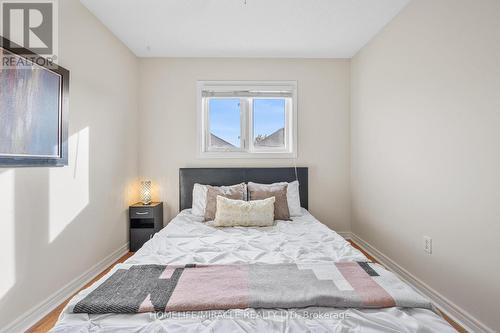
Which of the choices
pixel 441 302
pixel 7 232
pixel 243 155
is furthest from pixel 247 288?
pixel 243 155

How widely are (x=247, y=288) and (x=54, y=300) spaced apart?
1.67 meters

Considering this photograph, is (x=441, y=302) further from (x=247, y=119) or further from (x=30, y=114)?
(x=30, y=114)

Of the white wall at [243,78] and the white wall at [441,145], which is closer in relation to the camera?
the white wall at [441,145]

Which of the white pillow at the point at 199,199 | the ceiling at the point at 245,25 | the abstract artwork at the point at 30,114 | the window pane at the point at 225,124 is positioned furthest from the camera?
the window pane at the point at 225,124

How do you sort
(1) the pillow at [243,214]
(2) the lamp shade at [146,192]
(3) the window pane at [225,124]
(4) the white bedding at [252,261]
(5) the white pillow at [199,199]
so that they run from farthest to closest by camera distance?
(3) the window pane at [225,124] → (2) the lamp shade at [146,192] → (5) the white pillow at [199,199] → (1) the pillow at [243,214] → (4) the white bedding at [252,261]

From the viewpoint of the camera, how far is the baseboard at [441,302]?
168 centimetres

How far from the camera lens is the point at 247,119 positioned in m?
3.56

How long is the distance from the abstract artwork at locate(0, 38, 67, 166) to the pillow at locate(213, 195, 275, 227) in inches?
54.9

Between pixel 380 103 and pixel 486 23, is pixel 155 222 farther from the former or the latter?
pixel 486 23

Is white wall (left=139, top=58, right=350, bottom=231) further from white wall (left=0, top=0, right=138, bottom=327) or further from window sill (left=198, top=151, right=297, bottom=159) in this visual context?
white wall (left=0, top=0, right=138, bottom=327)

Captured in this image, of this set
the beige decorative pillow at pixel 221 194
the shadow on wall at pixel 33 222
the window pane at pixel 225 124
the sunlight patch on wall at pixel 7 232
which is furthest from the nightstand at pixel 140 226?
the sunlight patch on wall at pixel 7 232

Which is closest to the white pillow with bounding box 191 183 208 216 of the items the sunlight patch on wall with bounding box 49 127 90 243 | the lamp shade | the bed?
the bed

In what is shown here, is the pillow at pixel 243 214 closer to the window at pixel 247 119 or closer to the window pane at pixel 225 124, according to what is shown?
the window at pixel 247 119

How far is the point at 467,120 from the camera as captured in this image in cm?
173
